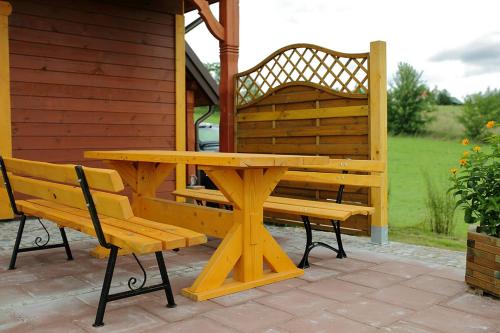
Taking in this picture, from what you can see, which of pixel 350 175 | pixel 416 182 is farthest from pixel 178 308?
pixel 416 182

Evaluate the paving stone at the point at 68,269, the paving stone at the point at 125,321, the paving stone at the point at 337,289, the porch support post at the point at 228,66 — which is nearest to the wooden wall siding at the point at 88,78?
the porch support post at the point at 228,66

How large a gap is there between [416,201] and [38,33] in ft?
23.8

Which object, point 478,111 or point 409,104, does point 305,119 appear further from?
point 409,104

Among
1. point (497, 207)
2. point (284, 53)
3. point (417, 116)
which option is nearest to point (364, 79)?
point (284, 53)

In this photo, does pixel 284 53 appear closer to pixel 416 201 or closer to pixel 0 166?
pixel 0 166

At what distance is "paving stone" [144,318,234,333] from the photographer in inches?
108

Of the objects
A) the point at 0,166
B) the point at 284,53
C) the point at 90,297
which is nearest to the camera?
the point at 90,297

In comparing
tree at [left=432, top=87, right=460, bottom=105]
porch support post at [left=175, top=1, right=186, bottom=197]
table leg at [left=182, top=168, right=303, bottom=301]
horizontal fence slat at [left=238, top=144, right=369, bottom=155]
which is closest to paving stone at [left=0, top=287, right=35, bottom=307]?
table leg at [left=182, top=168, right=303, bottom=301]

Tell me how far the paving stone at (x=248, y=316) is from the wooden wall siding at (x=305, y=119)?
2.56 m

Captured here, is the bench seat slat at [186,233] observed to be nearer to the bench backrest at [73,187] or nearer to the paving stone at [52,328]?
the bench backrest at [73,187]

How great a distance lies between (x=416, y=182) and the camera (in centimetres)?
1350

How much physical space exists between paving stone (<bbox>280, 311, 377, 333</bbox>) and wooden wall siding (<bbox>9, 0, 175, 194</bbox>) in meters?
4.56

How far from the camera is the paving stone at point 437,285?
3.53 m

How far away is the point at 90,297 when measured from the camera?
3.34 meters
